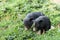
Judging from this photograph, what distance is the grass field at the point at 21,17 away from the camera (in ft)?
22.8

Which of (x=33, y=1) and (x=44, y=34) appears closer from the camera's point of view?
(x=44, y=34)

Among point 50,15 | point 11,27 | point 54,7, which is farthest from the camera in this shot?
point 54,7

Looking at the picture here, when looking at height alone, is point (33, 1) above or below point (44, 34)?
above

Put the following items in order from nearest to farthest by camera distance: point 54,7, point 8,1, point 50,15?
point 50,15, point 54,7, point 8,1

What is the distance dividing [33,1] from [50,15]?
47.7 inches

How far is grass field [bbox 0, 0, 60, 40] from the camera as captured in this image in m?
6.96

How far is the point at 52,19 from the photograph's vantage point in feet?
26.2

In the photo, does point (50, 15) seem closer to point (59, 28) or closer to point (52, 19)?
point (52, 19)

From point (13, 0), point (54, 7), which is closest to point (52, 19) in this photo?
point (54, 7)

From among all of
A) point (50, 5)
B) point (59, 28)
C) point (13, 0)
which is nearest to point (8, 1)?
point (13, 0)

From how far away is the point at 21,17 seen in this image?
815cm

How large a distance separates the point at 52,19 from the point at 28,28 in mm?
1025

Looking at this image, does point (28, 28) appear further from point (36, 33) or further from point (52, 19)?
point (52, 19)

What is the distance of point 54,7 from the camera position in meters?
8.78
